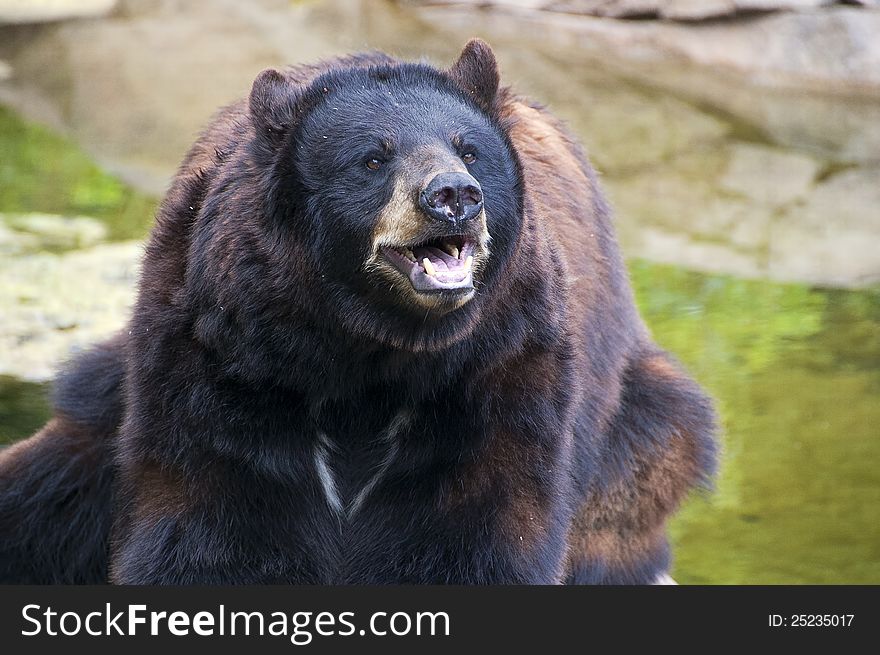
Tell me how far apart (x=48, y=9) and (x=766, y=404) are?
24.5ft

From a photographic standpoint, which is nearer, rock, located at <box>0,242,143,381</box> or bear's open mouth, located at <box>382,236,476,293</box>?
bear's open mouth, located at <box>382,236,476,293</box>

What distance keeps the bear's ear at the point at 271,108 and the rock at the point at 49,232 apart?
4162 millimetres

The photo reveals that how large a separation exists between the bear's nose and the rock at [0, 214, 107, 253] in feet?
15.5

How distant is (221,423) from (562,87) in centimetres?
722

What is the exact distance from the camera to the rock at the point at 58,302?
700cm

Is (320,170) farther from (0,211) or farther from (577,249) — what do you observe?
(0,211)

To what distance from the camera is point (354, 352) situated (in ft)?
14.1

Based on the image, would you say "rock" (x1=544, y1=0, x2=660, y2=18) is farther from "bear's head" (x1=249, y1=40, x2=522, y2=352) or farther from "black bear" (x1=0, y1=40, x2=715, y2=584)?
"bear's head" (x1=249, y1=40, x2=522, y2=352)

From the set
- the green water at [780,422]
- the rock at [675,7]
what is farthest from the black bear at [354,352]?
the rock at [675,7]

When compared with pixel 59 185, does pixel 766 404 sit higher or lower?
higher

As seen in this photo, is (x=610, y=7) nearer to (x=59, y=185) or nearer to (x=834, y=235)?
(x=834, y=235)

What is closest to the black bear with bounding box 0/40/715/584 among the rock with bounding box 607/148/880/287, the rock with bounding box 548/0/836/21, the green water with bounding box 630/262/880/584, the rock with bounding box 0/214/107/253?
the green water with bounding box 630/262/880/584

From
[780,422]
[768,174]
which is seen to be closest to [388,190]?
[780,422]

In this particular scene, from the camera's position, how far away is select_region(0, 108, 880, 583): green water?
6.14m
